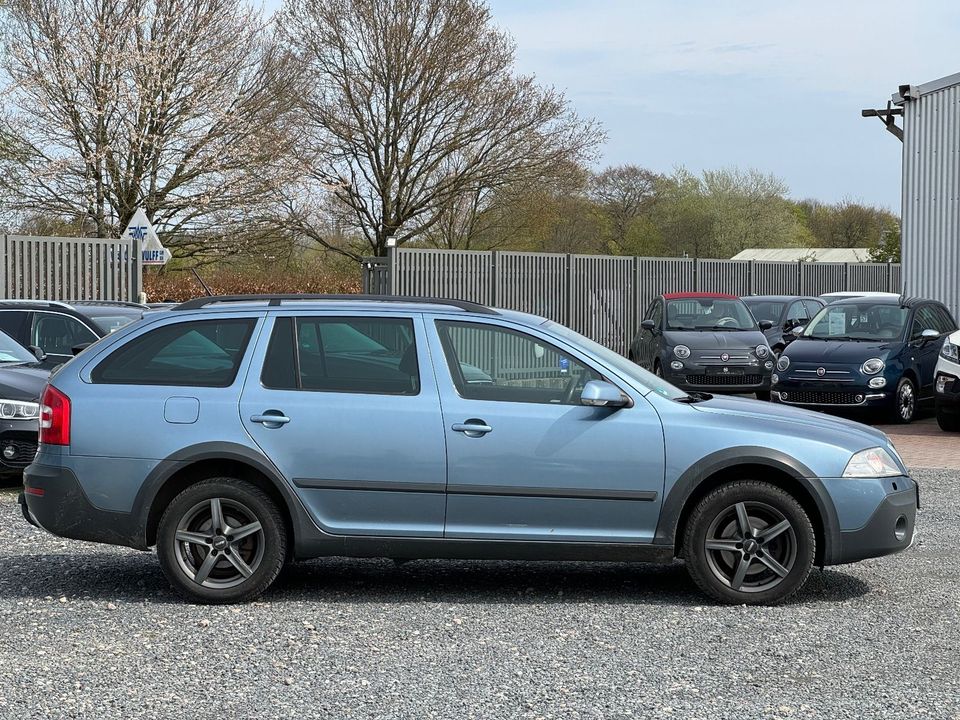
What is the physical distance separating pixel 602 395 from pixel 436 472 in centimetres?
90

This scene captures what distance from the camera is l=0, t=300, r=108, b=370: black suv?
14344 millimetres

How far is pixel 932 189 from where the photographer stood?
74.8ft

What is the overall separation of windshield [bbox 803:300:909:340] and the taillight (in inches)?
514

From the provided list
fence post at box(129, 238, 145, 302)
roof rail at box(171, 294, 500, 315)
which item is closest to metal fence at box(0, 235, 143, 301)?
fence post at box(129, 238, 145, 302)

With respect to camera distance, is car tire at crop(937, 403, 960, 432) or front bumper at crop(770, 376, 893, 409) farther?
front bumper at crop(770, 376, 893, 409)

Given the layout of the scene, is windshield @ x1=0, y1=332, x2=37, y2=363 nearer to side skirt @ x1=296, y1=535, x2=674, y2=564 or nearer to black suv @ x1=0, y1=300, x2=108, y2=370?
black suv @ x1=0, y1=300, x2=108, y2=370

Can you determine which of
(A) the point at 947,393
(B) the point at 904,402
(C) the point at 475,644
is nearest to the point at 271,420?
→ (C) the point at 475,644

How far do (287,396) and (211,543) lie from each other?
2.69 ft

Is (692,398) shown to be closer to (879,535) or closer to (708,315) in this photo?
(879,535)

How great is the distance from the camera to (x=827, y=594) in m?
6.96

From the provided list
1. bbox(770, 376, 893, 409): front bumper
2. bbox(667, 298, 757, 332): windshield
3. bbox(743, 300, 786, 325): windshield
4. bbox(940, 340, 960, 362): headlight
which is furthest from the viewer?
bbox(743, 300, 786, 325): windshield

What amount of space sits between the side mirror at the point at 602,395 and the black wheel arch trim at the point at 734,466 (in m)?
0.48

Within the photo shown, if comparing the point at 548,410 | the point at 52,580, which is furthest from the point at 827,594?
the point at 52,580

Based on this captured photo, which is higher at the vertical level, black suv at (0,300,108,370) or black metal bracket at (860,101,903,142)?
black metal bracket at (860,101,903,142)
